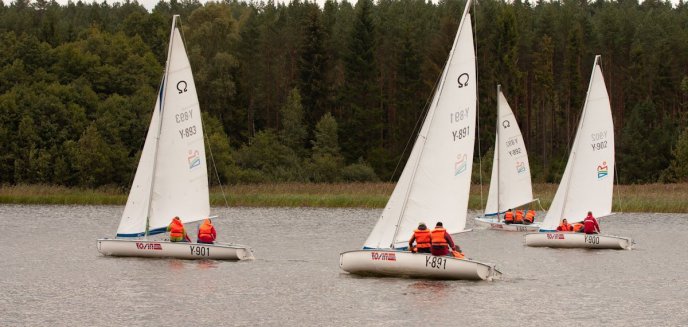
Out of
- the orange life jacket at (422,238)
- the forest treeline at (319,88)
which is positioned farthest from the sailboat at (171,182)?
the forest treeline at (319,88)

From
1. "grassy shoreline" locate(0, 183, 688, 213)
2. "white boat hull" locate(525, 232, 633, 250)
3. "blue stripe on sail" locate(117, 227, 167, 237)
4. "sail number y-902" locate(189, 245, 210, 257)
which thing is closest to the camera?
"sail number y-902" locate(189, 245, 210, 257)

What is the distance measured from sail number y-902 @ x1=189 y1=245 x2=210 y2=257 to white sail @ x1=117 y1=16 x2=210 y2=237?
1.67m

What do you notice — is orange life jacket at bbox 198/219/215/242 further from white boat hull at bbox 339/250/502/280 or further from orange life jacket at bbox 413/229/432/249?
orange life jacket at bbox 413/229/432/249

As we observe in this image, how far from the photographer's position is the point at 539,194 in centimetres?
8044

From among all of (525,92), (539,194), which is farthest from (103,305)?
(525,92)

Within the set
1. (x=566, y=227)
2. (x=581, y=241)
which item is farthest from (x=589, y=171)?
(x=581, y=241)

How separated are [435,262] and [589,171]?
60.8 ft

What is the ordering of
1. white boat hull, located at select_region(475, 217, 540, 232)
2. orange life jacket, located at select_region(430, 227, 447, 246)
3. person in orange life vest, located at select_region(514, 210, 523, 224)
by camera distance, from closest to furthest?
orange life jacket, located at select_region(430, 227, 447, 246)
white boat hull, located at select_region(475, 217, 540, 232)
person in orange life vest, located at select_region(514, 210, 523, 224)

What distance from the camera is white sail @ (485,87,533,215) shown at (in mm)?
A: 61259

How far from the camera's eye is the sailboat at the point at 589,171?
161 feet

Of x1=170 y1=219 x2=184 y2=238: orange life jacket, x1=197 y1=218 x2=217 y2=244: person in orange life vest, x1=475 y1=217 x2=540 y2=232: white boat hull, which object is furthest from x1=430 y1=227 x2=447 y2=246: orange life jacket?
x1=475 y1=217 x2=540 y2=232: white boat hull

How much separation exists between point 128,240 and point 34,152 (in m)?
50.7

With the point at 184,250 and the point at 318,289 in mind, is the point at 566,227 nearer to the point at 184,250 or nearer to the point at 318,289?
the point at 318,289

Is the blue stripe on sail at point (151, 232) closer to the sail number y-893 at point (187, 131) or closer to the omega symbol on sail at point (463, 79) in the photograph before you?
the sail number y-893 at point (187, 131)
